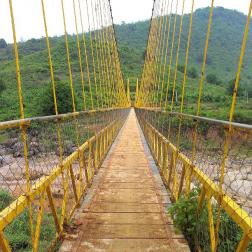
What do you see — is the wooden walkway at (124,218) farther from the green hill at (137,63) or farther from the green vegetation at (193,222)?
the green hill at (137,63)

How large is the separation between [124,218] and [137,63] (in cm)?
5352

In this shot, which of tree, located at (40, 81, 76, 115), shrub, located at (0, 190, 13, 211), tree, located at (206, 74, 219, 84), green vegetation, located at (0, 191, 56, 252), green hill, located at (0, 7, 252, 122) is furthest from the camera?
tree, located at (206, 74, 219, 84)

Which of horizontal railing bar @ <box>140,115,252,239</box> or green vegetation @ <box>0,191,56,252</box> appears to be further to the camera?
green vegetation @ <box>0,191,56,252</box>

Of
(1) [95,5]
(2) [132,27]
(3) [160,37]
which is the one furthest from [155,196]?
(2) [132,27]

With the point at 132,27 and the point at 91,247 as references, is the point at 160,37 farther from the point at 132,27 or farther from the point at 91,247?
the point at 132,27

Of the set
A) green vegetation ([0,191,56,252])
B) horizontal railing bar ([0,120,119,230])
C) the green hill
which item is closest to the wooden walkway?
horizontal railing bar ([0,120,119,230])

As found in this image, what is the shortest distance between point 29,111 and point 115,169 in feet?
65.5

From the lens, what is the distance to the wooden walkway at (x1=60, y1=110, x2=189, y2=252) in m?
2.21

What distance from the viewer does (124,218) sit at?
8.85 feet

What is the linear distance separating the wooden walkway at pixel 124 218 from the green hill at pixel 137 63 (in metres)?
17.1

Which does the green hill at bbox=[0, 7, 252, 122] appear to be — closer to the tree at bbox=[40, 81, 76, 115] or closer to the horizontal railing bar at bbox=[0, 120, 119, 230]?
the tree at bbox=[40, 81, 76, 115]

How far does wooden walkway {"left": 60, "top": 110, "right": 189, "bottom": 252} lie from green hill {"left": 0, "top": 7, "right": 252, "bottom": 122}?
674 inches

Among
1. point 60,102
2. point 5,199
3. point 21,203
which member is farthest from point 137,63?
point 21,203

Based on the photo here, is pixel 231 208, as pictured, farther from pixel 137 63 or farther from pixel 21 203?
pixel 137 63
